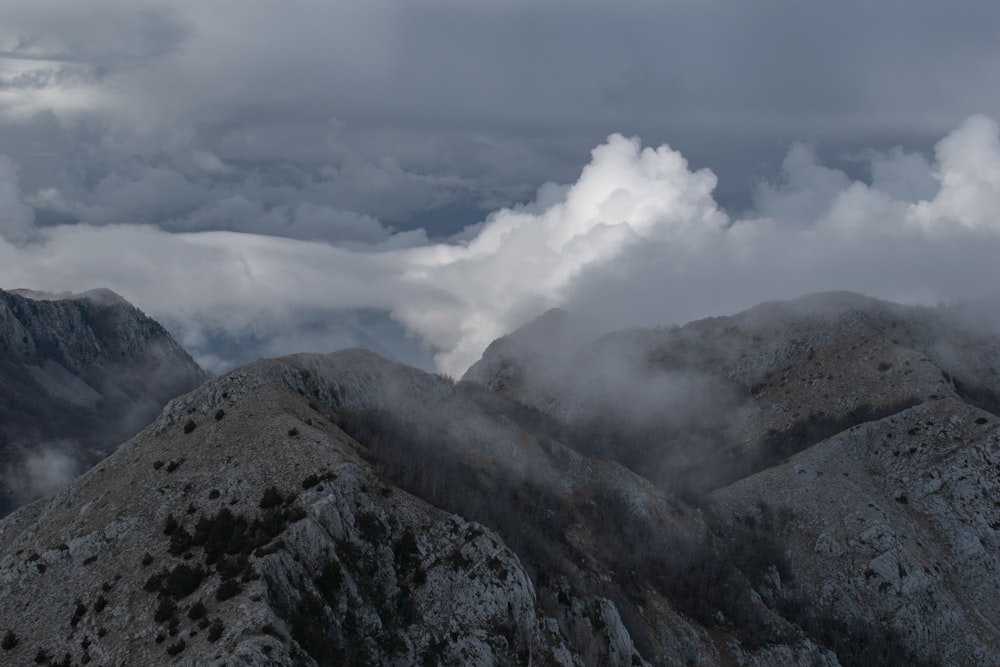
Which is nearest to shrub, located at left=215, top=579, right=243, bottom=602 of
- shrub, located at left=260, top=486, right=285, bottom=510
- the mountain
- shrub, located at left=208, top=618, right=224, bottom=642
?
the mountain

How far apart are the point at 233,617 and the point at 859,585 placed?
122072 mm

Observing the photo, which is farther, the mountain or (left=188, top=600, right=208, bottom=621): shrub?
the mountain

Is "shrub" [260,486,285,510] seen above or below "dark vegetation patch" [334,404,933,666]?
above

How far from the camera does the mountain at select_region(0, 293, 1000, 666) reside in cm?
7300

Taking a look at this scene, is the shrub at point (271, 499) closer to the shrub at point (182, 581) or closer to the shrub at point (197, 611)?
the shrub at point (182, 581)

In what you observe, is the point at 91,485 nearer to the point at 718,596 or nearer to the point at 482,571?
the point at 482,571

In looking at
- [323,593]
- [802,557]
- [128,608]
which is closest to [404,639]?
[323,593]

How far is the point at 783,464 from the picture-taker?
172m

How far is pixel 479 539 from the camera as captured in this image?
288 feet

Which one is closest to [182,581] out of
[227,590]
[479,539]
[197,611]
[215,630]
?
[197,611]

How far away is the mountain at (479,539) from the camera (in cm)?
7300

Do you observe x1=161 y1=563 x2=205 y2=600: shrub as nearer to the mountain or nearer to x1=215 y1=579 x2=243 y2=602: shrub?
the mountain

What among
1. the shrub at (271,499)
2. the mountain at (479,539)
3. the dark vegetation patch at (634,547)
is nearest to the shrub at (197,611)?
the mountain at (479,539)

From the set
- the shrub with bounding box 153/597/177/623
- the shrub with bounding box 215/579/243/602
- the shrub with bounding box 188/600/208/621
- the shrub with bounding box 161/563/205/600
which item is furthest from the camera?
the shrub with bounding box 161/563/205/600
